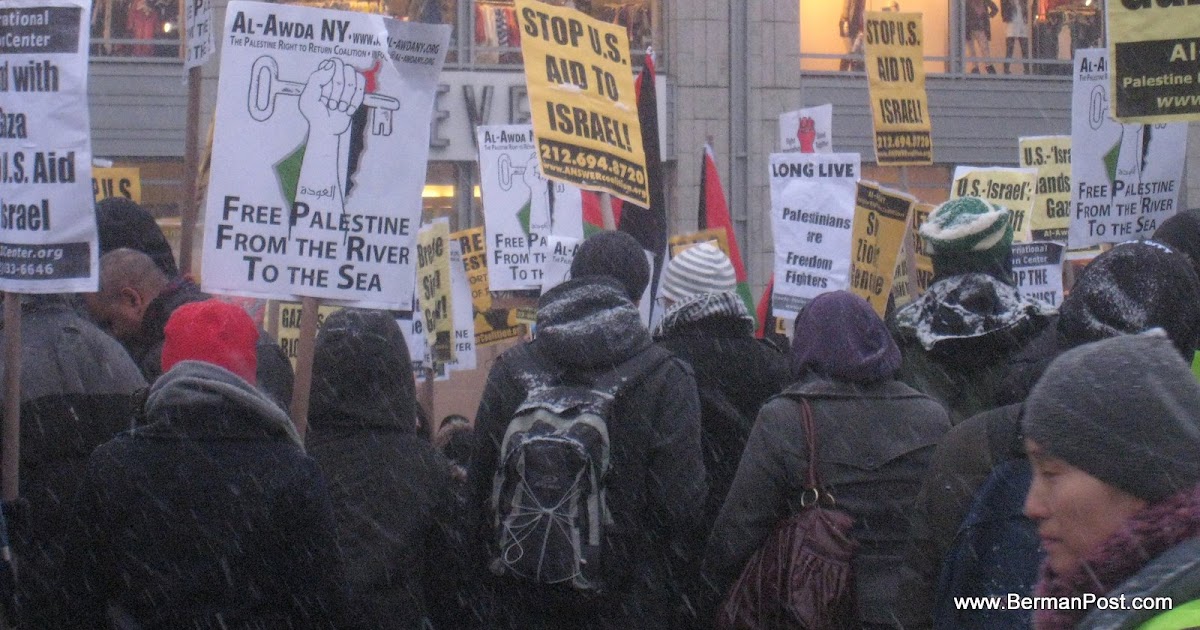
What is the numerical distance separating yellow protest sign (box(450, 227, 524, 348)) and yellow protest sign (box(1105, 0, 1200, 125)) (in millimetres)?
6162

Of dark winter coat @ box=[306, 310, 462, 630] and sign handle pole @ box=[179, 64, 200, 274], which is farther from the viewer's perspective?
sign handle pole @ box=[179, 64, 200, 274]

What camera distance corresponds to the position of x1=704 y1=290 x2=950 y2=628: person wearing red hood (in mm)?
4098

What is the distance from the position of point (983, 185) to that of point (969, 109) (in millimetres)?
7115

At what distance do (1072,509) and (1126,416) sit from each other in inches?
6.0

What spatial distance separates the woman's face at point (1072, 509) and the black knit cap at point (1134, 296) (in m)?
1.31

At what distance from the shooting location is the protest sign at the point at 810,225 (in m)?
9.27

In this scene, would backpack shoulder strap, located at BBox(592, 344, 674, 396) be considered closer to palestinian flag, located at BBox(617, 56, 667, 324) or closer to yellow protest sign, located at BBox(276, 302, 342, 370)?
palestinian flag, located at BBox(617, 56, 667, 324)

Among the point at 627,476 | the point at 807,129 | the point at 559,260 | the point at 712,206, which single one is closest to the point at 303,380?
the point at 627,476

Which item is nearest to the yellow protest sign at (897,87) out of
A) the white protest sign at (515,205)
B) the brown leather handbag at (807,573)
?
the white protest sign at (515,205)

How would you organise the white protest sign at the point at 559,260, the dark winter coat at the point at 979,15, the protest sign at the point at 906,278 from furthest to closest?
the dark winter coat at the point at 979,15, the protest sign at the point at 906,278, the white protest sign at the point at 559,260

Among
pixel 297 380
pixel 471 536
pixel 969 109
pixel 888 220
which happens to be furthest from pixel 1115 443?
pixel 969 109

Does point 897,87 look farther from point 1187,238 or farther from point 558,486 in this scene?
point 558,486

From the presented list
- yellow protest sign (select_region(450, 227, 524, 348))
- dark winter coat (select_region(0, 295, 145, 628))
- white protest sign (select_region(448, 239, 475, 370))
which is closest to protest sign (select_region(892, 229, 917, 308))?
yellow protest sign (select_region(450, 227, 524, 348))

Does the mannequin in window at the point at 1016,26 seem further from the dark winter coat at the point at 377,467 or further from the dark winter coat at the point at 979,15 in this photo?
the dark winter coat at the point at 377,467
